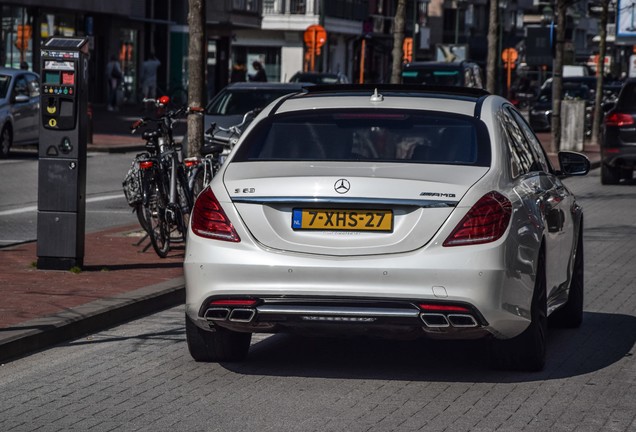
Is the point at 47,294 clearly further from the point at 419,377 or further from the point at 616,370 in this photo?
the point at 616,370

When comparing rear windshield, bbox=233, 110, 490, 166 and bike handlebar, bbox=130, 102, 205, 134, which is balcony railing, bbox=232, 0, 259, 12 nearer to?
bike handlebar, bbox=130, 102, 205, 134

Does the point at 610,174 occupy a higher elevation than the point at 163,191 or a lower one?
lower

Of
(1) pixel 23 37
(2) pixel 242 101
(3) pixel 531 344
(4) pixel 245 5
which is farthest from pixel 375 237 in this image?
(4) pixel 245 5

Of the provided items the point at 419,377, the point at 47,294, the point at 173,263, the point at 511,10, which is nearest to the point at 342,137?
the point at 419,377

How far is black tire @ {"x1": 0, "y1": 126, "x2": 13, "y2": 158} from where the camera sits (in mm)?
27500

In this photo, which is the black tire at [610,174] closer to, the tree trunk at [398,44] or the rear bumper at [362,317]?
the tree trunk at [398,44]

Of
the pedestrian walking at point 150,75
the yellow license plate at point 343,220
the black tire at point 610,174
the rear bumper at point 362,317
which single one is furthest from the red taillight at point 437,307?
the pedestrian walking at point 150,75

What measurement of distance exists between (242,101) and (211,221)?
14.9 meters

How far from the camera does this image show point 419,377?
7.95m

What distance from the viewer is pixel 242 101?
73.8 ft

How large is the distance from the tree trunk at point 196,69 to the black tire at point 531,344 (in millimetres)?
6911

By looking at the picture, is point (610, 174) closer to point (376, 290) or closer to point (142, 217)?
point (142, 217)

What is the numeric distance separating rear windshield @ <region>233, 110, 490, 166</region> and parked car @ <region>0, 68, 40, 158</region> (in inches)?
770

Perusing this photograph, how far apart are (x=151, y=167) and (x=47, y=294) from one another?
2.93 m
